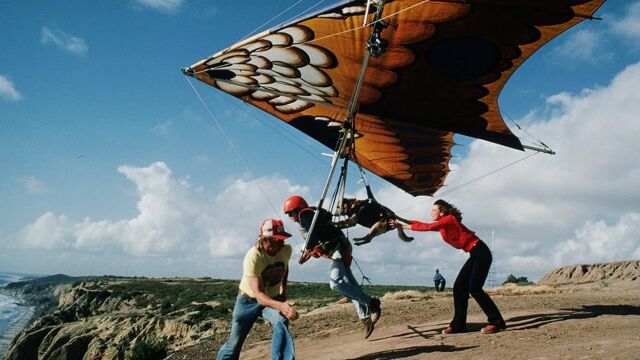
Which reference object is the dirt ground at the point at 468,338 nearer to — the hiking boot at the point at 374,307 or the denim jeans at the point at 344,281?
the hiking boot at the point at 374,307

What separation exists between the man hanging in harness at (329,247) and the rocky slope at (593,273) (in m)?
33.0

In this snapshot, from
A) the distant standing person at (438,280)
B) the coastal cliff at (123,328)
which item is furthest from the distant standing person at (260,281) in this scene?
the distant standing person at (438,280)

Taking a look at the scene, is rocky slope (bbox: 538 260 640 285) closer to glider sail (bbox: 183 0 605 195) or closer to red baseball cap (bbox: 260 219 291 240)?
glider sail (bbox: 183 0 605 195)

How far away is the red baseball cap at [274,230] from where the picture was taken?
4.61 m

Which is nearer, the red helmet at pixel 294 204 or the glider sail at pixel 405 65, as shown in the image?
the red helmet at pixel 294 204

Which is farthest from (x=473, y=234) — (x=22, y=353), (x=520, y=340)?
(x=22, y=353)

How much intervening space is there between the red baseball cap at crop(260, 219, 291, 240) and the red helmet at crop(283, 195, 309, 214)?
1.80 meters

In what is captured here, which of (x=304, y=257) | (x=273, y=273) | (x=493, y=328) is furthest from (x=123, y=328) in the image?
(x=493, y=328)

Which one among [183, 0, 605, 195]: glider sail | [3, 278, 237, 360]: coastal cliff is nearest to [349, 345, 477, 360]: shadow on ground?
[183, 0, 605, 195]: glider sail

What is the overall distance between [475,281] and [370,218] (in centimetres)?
194

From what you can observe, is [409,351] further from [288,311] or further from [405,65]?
[405,65]

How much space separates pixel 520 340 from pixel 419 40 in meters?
5.76

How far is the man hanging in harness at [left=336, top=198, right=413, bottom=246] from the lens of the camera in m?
6.83

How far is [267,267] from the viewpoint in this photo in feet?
15.5
